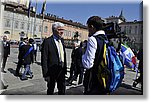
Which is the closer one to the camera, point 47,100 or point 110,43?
point 110,43

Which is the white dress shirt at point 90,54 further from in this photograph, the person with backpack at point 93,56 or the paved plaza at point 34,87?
the paved plaza at point 34,87

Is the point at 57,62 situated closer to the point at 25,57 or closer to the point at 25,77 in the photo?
the point at 25,77

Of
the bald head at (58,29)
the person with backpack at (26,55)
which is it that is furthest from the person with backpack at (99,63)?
the person with backpack at (26,55)

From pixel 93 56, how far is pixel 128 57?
Result: 42.6 inches

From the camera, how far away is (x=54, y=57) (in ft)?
7.18

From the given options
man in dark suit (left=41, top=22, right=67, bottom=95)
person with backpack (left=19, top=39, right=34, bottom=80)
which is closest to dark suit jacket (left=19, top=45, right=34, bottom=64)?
person with backpack (left=19, top=39, right=34, bottom=80)

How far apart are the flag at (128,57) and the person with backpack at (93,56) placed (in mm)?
889

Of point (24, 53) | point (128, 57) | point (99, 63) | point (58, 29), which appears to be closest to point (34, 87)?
point (24, 53)

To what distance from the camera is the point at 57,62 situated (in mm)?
2207

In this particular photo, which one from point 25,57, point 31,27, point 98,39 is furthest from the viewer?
point 25,57

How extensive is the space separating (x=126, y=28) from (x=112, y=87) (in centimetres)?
116

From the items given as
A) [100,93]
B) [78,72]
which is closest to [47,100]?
[100,93]

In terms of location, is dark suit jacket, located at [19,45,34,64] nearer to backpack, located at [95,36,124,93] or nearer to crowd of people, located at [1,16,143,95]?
crowd of people, located at [1,16,143,95]

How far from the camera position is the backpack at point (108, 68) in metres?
1.66
